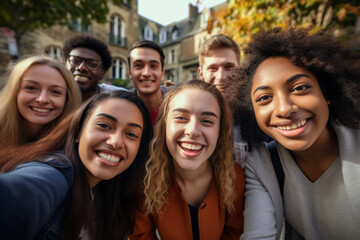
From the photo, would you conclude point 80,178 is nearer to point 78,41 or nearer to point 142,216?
point 142,216

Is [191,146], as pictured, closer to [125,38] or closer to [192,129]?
[192,129]

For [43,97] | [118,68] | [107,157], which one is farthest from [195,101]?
[118,68]

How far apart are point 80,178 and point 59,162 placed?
277 millimetres

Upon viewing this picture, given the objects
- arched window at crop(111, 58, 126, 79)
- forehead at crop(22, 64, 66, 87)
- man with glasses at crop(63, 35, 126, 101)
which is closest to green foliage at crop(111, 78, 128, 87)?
arched window at crop(111, 58, 126, 79)

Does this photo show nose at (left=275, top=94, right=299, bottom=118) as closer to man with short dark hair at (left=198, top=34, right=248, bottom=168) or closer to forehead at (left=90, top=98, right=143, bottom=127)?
forehead at (left=90, top=98, right=143, bottom=127)

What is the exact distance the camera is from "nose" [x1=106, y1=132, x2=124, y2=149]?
5.62ft

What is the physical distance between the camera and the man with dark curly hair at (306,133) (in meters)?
1.55

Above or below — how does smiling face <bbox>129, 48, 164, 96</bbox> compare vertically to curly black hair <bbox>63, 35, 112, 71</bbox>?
below

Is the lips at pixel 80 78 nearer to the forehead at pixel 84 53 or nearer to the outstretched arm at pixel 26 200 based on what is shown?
the forehead at pixel 84 53

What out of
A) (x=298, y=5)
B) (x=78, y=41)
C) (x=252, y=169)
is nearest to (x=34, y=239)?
(x=252, y=169)

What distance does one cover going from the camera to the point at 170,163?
6.93 feet

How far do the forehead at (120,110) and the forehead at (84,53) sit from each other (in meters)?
2.02

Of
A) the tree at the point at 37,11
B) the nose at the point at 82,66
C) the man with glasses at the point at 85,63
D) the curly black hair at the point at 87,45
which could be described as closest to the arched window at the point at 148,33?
the tree at the point at 37,11

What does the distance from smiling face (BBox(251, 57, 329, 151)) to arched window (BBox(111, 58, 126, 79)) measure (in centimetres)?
1653
